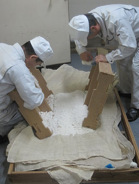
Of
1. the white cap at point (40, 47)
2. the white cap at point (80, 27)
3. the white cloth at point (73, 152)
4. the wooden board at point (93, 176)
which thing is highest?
the white cap at point (80, 27)

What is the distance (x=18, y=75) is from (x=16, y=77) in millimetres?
18

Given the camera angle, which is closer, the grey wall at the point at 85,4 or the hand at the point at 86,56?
the hand at the point at 86,56

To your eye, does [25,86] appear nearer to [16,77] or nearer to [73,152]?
[16,77]

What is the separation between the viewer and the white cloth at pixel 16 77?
1246mm

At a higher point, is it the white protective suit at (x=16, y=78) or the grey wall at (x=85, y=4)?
the grey wall at (x=85, y=4)

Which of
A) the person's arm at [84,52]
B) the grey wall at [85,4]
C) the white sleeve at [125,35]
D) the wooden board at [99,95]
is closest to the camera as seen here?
the wooden board at [99,95]

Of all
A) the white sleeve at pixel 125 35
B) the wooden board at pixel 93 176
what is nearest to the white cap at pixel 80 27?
the white sleeve at pixel 125 35

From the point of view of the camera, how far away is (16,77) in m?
1.25

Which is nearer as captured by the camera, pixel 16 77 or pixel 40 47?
pixel 16 77

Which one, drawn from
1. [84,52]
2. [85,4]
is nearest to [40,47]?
[84,52]

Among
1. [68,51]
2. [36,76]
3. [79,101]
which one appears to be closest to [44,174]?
[79,101]

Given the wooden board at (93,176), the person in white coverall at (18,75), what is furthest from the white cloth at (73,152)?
the person in white coverall at (18,75)

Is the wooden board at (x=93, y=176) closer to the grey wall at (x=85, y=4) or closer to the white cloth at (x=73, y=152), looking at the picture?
the white cloth at (x=73, y=152)

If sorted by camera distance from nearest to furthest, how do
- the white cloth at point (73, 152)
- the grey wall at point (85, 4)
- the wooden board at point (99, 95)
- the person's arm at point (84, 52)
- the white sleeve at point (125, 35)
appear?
the white cloth at point (73, 152) < the wooden board at point (99, 95) < the white sleeve at point (125, 35) < the person's arm at point (84, 52) < the grey wall at point (85, 4)
